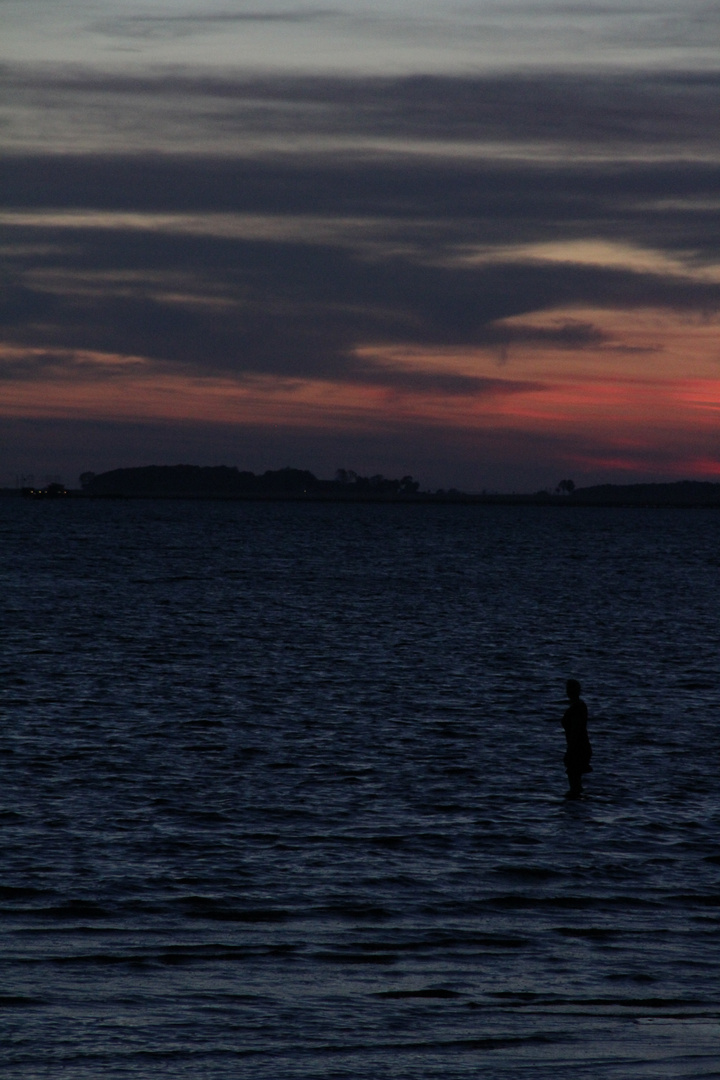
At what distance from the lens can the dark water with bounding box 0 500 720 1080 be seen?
13164 mm

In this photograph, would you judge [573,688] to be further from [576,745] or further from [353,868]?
[353,868]

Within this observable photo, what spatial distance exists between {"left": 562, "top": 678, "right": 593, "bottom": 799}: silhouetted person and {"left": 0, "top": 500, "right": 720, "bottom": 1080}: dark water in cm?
54

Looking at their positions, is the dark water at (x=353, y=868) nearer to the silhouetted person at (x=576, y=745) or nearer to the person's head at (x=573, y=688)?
the silhouetted person at (x=576, y=745)

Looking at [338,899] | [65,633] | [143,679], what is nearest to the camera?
[338,899]

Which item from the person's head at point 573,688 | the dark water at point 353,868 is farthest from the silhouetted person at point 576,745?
the dark water at point 353,868

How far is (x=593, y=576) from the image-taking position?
12050 cm

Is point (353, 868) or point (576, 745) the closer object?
point (353, 868)

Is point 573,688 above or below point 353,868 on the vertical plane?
above

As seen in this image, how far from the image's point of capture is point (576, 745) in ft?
87.2

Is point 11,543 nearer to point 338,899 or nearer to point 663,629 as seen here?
point 663,629

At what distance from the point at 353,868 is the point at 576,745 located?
7.47 meters

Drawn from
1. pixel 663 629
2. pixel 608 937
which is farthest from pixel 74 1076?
pixel 663 629

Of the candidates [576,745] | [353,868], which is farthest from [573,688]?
[353,868]

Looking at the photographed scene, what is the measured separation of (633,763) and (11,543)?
5854 inches
